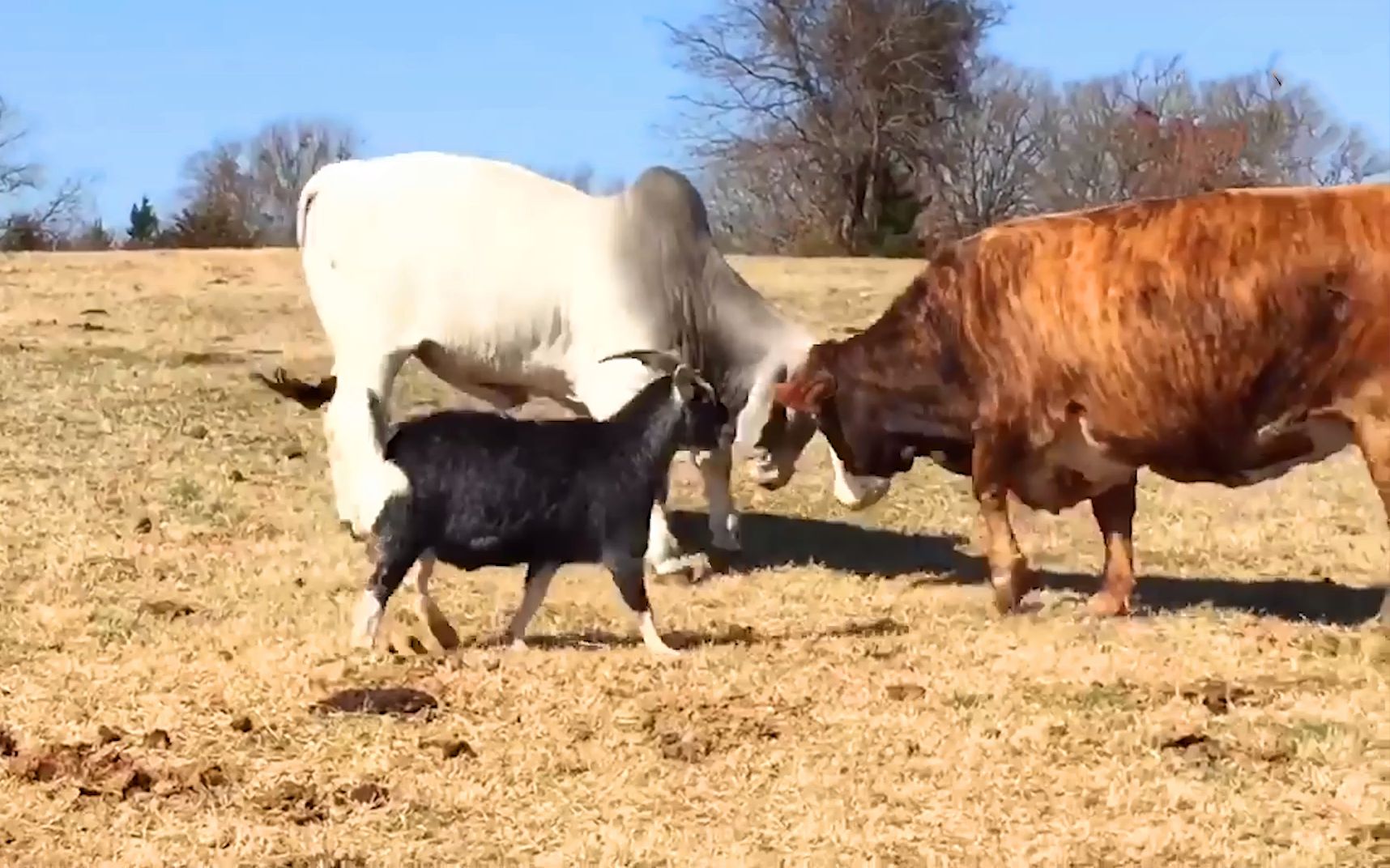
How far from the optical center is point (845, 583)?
8.61m

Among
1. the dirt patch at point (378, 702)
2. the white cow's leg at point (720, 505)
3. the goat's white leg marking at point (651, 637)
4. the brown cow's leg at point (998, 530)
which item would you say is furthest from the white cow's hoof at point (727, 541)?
the dirt patch at point (378, 702)

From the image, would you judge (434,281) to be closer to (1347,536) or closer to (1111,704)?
(1111,704)

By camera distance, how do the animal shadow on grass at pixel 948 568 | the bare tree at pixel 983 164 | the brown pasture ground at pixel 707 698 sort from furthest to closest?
the bare tree at pixel 983 164, the animal shadow on grass at pixel 948 568, the brown pasture ground at pixel 707 698

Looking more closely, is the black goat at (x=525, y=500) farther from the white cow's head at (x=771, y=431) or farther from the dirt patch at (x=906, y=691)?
the white cow's head at (x=771, y=431)

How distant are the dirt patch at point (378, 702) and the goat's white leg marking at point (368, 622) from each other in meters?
0.64

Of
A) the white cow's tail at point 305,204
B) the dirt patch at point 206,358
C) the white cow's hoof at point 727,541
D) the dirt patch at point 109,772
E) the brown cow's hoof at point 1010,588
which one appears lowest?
the dirt patch at point 109,772

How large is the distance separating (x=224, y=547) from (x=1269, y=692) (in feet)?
16.2

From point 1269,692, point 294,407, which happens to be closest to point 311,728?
point 1269,692

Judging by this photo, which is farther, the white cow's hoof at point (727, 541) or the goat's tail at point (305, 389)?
the white cow's hoof at point (727, 541)

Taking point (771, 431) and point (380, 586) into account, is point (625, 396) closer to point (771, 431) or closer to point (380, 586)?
point (771, 431)

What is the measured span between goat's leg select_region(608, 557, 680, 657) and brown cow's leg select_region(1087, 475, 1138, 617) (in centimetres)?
207

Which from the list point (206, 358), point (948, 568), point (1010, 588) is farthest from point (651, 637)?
point (206, 358)

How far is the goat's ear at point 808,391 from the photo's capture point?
8492 mm

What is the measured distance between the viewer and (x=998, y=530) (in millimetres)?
7934
